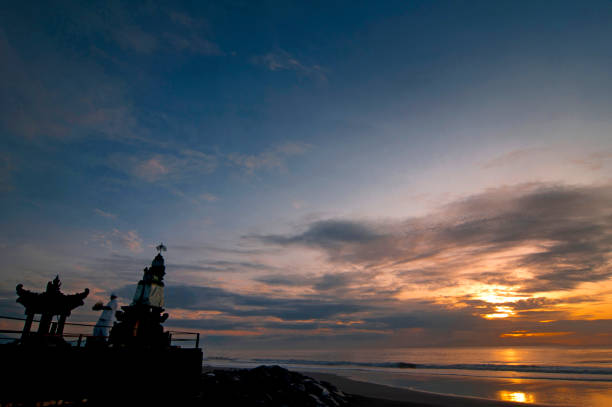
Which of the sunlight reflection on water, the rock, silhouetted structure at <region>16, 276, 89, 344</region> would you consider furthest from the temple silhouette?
the sunlight reflection on water

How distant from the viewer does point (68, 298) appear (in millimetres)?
17047

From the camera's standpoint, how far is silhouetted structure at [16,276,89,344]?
1544 cm

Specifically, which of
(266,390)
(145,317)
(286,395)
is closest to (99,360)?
(145,317)

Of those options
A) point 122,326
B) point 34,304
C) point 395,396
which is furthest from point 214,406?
point 395,396

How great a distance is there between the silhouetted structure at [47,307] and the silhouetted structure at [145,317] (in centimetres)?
276

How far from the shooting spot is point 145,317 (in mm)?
19500

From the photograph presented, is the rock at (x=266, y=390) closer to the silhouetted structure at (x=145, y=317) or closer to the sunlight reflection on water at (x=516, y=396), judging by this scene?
the silhouetted structure at (x=145, y=317)

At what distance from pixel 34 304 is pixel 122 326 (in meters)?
4.68

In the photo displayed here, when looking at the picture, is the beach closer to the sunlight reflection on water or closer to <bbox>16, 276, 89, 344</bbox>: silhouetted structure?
the sunlight reflection on water

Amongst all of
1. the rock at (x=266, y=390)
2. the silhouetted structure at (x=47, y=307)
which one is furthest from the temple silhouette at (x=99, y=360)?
the rock at (x=266, y=390)

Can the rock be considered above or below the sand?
above

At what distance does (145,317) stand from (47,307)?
5049mm

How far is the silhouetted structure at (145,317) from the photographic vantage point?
18.9 metres

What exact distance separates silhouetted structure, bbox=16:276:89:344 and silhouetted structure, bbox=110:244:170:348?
2761mm
